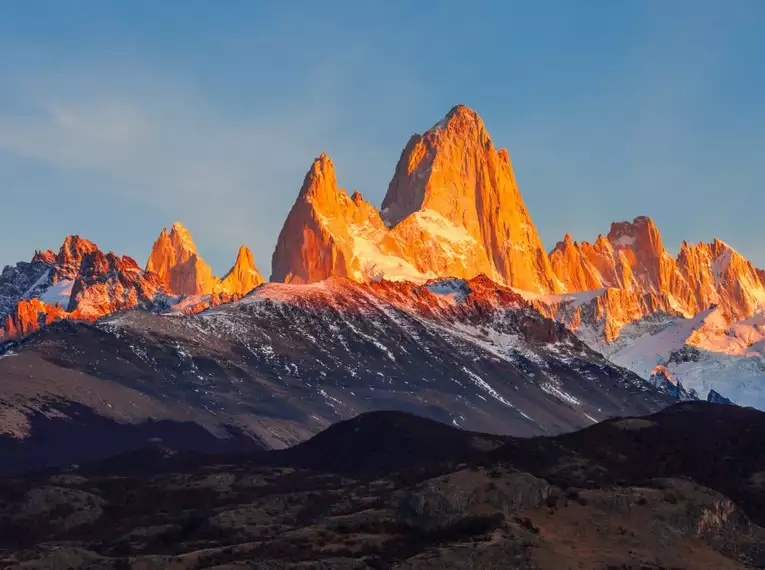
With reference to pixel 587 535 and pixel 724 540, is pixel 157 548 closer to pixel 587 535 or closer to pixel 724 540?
pixel 587 535

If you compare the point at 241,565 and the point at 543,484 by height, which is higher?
the point at 543,484

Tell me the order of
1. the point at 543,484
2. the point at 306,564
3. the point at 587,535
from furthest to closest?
the point at 543,484 < the point at 587,535 < the point at 306,564

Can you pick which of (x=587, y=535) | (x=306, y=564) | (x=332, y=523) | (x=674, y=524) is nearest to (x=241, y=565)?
(x=306, y=564)

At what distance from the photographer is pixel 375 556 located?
591 ft

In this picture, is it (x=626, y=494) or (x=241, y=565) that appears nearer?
(x=241, y=565)

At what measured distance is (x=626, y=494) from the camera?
195125mm

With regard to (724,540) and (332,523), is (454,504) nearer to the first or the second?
(332,523)

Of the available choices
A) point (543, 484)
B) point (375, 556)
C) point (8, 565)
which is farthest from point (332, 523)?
point (8, 565)

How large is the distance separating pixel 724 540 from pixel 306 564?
55.2m

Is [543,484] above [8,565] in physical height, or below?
above

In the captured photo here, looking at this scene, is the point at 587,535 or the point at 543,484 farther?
the point at 543,484

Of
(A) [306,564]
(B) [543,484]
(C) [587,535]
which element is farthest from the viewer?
(B) [543,484]

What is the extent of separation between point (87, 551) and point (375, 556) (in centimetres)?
4124

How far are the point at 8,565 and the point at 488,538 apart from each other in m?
60.5
